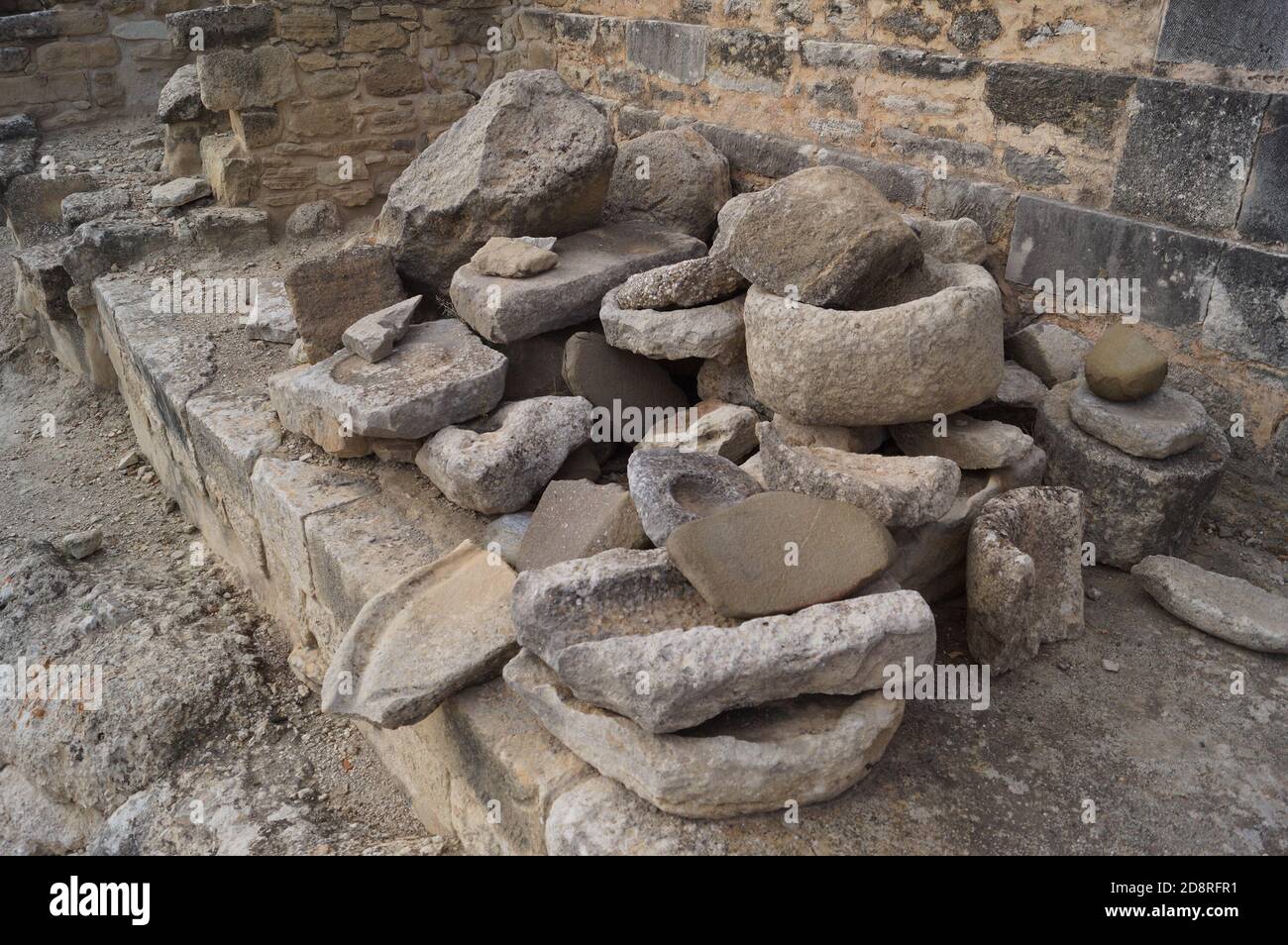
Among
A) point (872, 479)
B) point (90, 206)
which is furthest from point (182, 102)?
point (872, 479)

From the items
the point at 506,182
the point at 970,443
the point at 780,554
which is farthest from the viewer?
the point at 506,182

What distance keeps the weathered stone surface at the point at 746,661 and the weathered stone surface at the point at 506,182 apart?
7.82ft

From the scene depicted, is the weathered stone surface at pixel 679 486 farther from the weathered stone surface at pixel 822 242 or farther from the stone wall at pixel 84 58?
the stone wall at pixel 84 58

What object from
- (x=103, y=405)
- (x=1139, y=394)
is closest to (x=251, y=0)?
(x=103, y=405)

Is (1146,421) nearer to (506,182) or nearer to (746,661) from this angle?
(746,661)

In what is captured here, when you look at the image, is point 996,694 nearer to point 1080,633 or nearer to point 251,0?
point 1080,633

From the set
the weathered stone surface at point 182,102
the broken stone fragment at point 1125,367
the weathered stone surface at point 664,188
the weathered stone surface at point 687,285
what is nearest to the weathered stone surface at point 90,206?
the weathered stone surface at point 182,102

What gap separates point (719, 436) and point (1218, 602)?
148 centimetres

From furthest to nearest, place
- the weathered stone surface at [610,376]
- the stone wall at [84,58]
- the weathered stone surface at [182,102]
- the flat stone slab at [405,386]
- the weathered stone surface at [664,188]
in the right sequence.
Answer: the stone wall at [84,58] → the weathered stone surface at [182,102] → the weathered stone surface at [664,188] → the weathered stone surface at [610,376] → the flat stone slab at [405,386]

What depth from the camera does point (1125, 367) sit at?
10.0ft

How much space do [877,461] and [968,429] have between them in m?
0.42

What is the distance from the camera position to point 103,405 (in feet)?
18.5

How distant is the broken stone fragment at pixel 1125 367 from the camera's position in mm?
3039

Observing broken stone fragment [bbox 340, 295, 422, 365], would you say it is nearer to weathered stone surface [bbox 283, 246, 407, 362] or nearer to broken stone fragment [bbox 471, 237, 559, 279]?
weathered stone surface [bbox 283, 246, 407, 362]
